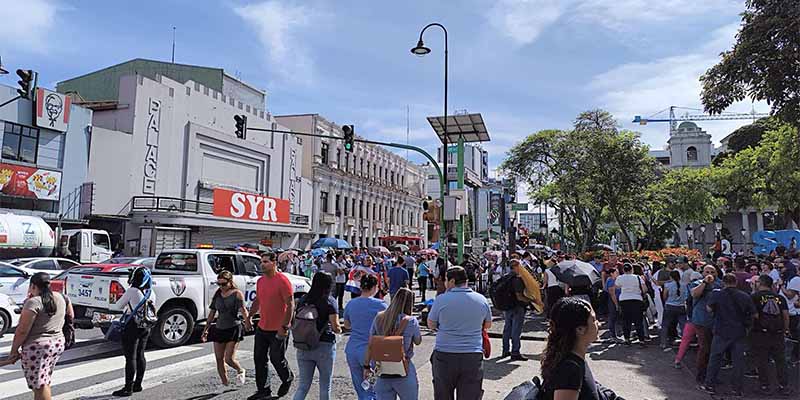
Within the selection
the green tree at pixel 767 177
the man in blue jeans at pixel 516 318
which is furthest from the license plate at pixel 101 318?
the green tree at pixel 767 177

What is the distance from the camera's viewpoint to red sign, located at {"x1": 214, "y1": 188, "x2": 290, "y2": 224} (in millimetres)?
32278

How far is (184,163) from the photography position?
3203 cm

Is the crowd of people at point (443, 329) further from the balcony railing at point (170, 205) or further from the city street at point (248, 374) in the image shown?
the balcony railing at point (170, 205)

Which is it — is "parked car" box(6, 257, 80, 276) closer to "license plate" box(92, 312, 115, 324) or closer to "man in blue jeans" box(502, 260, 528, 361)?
"license plate" box(92, 312, 115, 324)

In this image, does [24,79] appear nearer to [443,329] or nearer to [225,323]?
[225,323]

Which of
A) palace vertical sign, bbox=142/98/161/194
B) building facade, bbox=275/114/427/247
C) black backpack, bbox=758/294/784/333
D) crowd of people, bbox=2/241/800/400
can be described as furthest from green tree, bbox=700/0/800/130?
building facade, bbox=275/114/427/247

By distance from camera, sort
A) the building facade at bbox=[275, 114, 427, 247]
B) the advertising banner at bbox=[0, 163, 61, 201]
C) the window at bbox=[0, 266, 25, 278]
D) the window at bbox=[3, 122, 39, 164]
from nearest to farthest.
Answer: the window at bbox=[0, 266, 25, 278], the advertising banner at bbox=[0, 163, 61, 201], the window at bbox=[3, 122, 39, 164], the building facade at bbox=[275, 114, 427, 247]

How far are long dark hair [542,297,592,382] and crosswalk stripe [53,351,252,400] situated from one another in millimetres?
6304

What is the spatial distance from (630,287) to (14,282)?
14175mm

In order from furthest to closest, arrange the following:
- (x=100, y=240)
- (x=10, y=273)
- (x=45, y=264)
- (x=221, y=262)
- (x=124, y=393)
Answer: (x=100, y=240) < (x=45, y=264) < (x=10, y=273) < (x=221, y=262) < (x=124, y=393)

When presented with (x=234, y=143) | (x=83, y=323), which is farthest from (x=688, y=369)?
(x=234, y=143)

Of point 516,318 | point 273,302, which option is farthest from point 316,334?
point 516,318

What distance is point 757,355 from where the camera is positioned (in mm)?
7910

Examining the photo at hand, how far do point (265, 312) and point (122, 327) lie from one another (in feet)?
6.00
